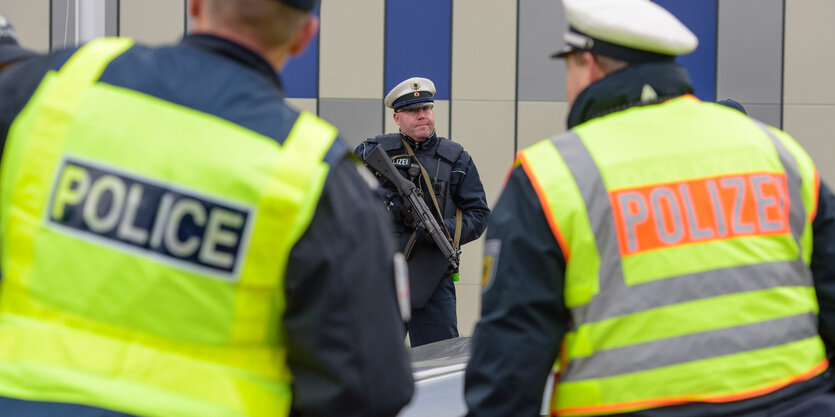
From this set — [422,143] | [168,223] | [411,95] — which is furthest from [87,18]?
[168,223]

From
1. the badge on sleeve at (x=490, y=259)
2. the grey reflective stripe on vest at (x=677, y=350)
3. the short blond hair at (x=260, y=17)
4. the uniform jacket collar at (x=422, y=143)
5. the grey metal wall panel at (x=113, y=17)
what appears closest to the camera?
the short blond hair at (x=260, y=17)

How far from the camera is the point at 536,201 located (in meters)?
1.87

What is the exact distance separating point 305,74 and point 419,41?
4.20 feet

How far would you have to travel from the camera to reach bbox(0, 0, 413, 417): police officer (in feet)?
4.60

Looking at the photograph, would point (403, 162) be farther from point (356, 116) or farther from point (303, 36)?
point (356, 116)

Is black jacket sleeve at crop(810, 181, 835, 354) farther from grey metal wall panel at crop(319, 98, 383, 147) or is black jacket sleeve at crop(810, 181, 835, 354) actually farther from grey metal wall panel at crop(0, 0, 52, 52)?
grey metal wall panel at crop(0, 0, 52, 52)

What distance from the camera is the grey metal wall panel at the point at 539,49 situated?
1008 cm

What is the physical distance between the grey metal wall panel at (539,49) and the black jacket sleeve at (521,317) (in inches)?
328

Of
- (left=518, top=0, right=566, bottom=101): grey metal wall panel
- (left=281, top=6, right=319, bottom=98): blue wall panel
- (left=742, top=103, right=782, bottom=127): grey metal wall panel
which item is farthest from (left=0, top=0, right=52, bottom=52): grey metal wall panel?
(left=742, top=103, right=782, bottom=127): grey metal wall panel

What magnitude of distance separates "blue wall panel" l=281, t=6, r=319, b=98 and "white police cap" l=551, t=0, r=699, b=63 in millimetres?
8279

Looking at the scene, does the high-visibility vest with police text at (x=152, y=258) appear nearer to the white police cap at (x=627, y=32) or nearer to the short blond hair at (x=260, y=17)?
the short blond hair at (x=260, y=17)

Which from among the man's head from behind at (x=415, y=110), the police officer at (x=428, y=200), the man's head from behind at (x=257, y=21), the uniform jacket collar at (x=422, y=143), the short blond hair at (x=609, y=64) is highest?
the man's head from behind at (x=257, y=21)

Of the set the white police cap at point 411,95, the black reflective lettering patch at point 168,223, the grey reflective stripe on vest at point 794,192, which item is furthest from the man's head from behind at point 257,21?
the white police cap at point 411,95

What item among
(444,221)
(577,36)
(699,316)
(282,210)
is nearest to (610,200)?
(699,316)
